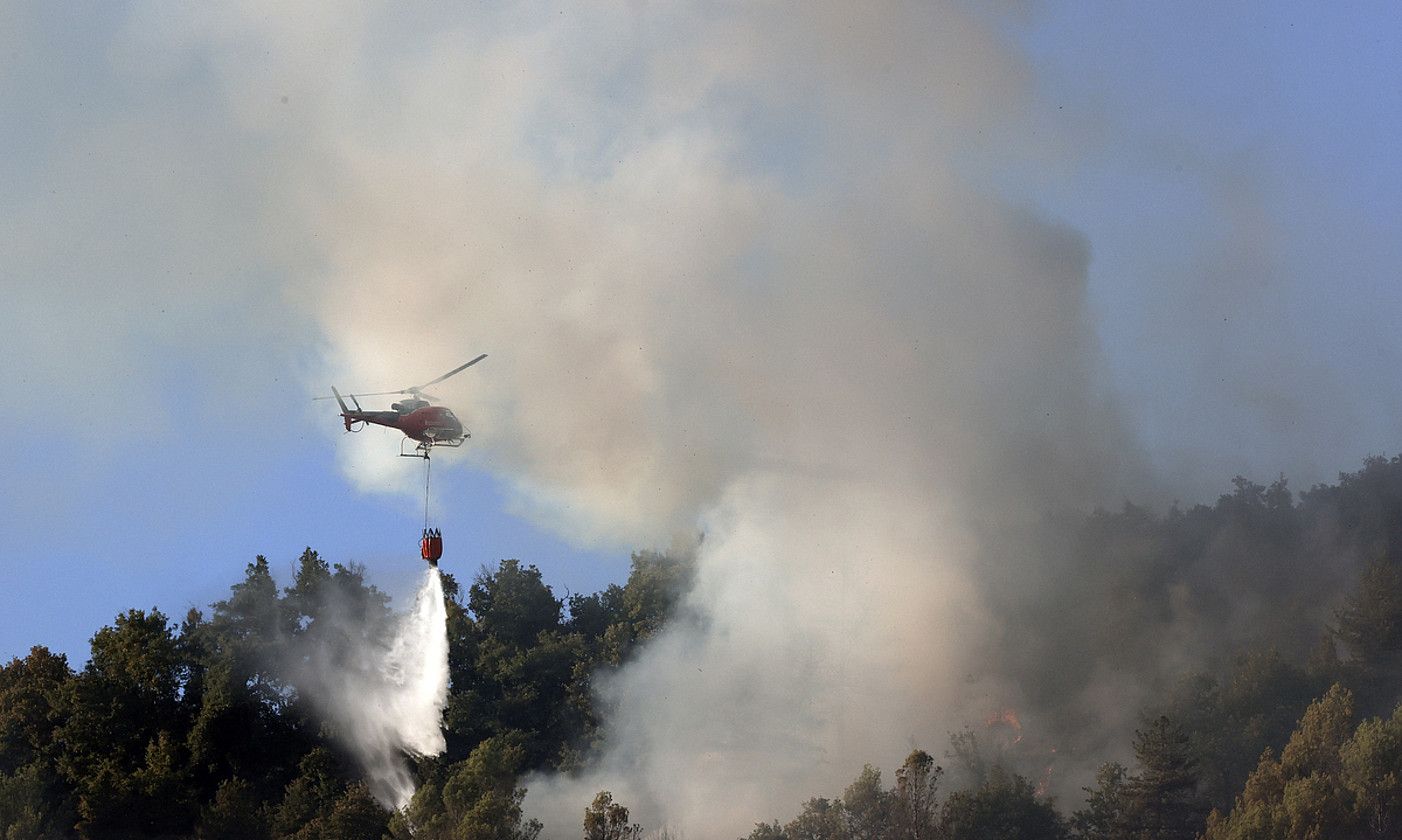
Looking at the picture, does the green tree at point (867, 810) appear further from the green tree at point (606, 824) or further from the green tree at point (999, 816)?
the green tree at point (606, 824)

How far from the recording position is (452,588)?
105 meters

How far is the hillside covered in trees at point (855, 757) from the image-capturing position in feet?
246

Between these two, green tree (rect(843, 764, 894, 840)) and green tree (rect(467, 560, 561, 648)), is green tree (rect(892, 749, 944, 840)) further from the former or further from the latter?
green tree (rect(467, 560, 561, 648))

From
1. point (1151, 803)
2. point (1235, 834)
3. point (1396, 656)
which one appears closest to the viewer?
point (1235, 834)

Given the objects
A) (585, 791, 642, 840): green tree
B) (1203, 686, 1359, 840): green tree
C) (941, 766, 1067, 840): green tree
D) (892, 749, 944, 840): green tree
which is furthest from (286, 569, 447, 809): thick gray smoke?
(1203, 686, 1359, 840): green tree

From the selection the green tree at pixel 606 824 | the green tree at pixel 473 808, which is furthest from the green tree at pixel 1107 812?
the green tree at pixel 473 808

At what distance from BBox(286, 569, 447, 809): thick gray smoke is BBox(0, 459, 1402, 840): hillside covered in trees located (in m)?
0.67

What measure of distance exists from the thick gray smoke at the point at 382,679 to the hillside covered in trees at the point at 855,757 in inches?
26.4

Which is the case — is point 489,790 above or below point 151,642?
below

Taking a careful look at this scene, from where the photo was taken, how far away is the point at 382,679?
88500 mm

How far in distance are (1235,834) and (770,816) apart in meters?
22.5

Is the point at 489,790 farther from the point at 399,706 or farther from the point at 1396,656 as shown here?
the point at 1396,656

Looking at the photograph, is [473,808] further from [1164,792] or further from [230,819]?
[1164,792]

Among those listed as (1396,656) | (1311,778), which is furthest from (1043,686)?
(1311,778)
